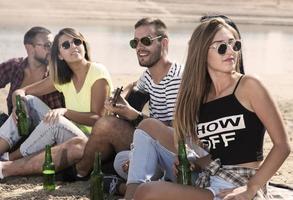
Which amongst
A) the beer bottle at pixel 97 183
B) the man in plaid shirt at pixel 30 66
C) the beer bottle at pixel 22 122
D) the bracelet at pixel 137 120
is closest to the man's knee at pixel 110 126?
the bracelet at pixel 137 120

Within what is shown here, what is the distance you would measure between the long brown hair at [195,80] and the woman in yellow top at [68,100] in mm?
1448

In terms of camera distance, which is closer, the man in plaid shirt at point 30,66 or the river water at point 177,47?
the man in plaid shirt at point 30,66

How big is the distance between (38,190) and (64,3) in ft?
78.1

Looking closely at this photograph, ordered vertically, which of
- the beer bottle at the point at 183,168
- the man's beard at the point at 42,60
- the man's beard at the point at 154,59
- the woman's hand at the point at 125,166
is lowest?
the woman's hand at the point at 125,166

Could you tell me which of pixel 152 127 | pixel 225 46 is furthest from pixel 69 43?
pixel 225 46

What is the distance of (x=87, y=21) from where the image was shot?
960 inches

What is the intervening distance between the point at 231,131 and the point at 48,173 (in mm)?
1883

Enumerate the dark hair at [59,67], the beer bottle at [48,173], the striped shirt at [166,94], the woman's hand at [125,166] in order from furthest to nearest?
1. the dark hair at [59,67]
2. the beer bottle at [48,173]
3. the striped shirt at [166,94]
4. the woman's hand at [125,166]

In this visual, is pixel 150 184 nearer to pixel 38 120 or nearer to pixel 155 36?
pixel 155 36

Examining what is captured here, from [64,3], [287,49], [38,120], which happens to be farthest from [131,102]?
[64,3]

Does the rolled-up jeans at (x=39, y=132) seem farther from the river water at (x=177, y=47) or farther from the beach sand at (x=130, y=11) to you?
the beach sand at (x=130, y=11)

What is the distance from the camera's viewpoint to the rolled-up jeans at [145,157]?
436 centimetres

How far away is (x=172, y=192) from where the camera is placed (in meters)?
3.88

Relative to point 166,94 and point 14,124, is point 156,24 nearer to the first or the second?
point 166,94
